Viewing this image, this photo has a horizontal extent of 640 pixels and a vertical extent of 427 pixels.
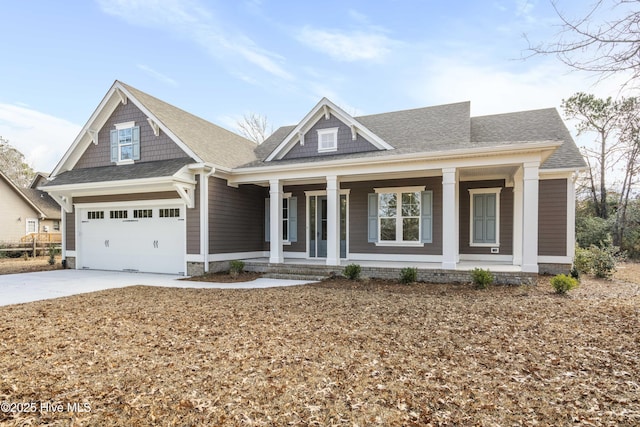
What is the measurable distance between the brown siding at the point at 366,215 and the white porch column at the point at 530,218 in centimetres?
299

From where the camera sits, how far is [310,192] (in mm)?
12836

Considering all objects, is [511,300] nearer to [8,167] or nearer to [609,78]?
[609,78]

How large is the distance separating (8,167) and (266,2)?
37415 mm

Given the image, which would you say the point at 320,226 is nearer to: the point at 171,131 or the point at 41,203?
the point at 171,131

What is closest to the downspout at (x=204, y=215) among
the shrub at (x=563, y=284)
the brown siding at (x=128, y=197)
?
the brown siding at (x=128, y=197)

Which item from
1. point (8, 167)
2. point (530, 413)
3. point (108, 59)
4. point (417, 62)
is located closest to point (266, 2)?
point (417, 62)

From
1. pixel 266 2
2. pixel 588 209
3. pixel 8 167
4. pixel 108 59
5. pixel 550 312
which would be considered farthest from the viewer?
pixel 8 167

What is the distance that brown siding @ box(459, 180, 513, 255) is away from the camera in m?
11.3

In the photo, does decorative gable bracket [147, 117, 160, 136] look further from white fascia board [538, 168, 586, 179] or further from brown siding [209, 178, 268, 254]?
white fascia board [538, 168, 586, 179]

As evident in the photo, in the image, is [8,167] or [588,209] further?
[8,167]

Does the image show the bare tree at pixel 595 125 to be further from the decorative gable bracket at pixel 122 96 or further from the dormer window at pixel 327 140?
the decorative gable bracket at pixel 122 96

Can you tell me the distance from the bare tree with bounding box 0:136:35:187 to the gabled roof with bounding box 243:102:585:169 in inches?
1350

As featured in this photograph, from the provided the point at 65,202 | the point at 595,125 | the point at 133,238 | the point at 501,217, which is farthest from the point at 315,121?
the point at 595,125

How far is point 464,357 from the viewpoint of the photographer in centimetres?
395
